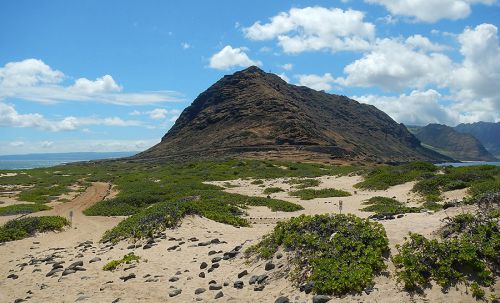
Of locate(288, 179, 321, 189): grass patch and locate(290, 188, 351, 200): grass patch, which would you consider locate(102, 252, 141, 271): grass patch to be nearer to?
locate(290, 188, 351, 200): grass patch

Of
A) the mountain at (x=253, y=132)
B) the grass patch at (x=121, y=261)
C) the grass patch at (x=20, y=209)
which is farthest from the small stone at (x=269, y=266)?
the mountain at (x=253, y=132)

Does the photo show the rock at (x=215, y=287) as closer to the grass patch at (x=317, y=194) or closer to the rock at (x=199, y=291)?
the rock at (x=199, y=291)

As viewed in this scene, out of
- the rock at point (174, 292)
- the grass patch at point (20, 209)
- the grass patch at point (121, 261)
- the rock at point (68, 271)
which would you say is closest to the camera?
the rock at point (174, 292)

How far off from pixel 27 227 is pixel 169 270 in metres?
13.3

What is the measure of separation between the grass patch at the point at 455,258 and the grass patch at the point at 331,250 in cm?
70

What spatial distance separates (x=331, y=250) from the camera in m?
11.0

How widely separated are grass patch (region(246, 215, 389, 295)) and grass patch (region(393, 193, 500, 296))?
2.31 ft

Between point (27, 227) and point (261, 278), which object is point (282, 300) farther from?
point (27, 227)

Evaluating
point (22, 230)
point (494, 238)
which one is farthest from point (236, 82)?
point (494, 238)

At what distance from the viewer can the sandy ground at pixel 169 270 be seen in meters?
10.5

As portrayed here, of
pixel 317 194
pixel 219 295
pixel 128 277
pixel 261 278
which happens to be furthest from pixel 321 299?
pixel 317 194

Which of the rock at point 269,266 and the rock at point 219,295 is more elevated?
the rock at point 269,266

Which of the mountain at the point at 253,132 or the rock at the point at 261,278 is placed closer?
the rock at the point at 261,278

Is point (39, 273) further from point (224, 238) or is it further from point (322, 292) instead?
point (322, 292)
